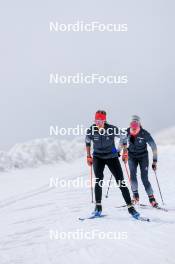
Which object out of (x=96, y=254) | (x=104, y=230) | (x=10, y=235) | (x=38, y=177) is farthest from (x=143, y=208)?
(x=38, y=177)

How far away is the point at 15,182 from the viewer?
21734mm

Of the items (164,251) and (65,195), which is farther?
(65,195)

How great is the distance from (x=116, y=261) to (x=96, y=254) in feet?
1.66

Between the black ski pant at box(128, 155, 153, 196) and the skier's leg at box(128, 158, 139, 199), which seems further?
the skier's leg at box(128, 158, 139, 199)

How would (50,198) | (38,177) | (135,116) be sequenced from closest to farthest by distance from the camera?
(135,116)
(50,198)
(38,177)

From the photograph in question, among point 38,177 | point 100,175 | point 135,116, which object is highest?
point 135,116

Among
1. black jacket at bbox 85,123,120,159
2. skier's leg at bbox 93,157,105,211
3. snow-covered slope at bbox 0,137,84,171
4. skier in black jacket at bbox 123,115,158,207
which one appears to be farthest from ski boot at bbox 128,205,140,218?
snow-covered slope at bbox 0,137,84,171

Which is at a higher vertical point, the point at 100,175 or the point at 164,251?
the point at 100,175

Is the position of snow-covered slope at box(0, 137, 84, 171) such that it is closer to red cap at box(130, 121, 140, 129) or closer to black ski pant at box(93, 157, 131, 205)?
red cap at box(130, 121, 140, 129)

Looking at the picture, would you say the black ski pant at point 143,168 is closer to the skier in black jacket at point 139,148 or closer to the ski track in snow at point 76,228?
the skier in black jacket at point 139,148

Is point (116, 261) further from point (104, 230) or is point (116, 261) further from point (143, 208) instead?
point (143, 208)

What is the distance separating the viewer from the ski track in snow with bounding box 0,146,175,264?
7.62 meters

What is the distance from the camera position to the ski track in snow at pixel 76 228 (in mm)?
7625

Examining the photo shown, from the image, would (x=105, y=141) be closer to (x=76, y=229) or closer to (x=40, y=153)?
(x=76, y=229)
